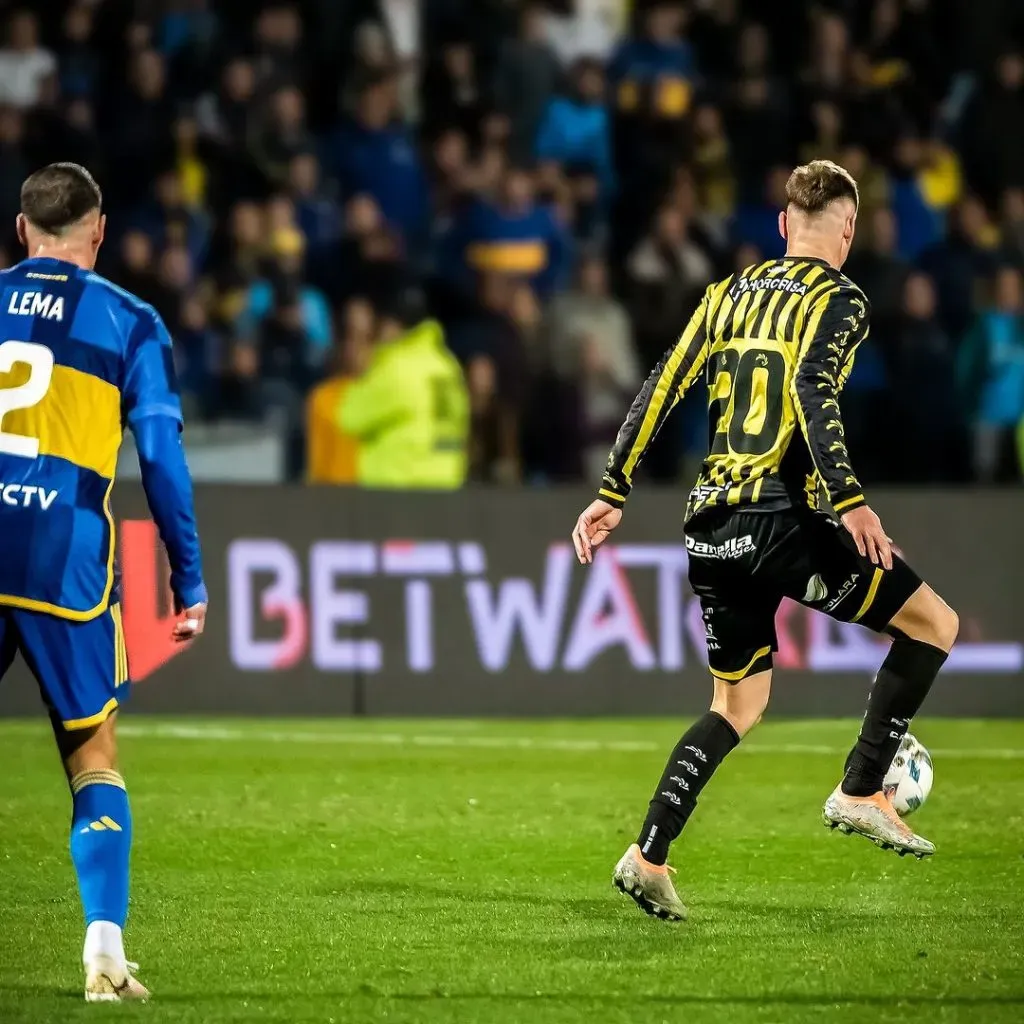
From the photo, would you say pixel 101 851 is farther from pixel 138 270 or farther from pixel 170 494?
pixel 138 270

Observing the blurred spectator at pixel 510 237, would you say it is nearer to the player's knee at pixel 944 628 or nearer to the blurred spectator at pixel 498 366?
the blurred spectator at pixel 498 366

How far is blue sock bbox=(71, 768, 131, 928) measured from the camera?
5332mm

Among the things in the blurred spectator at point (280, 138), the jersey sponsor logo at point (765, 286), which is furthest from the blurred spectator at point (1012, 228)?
the jersey sponsor logo at point (765, 286)

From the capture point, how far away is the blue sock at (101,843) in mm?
5332

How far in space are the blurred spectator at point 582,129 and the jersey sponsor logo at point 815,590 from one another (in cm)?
967

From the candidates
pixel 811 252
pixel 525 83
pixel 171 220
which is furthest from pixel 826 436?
pixel 525 83

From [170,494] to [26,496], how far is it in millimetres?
361

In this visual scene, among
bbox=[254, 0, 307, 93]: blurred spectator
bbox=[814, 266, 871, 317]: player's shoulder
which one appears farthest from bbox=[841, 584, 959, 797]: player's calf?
bbox=[254, 0, 307, 93]: blurred spectator

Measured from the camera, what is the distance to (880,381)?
14984mm

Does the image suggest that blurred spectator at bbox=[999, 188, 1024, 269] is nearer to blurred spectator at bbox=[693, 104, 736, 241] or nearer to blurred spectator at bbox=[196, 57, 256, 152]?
blurred spectator at bbox=[693, 104, 736, 241]

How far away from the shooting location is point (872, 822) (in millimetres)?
6957

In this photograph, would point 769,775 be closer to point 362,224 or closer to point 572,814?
point 572,814

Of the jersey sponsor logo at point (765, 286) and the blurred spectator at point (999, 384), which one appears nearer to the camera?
the jersey sponsor logo at point (765, 286)

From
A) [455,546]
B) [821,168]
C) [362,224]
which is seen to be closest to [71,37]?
[362,224]
